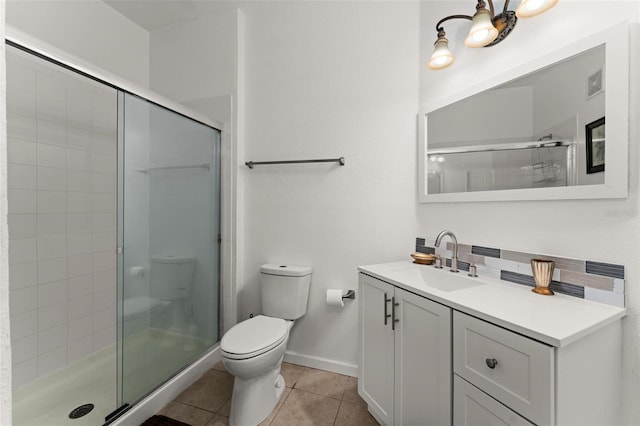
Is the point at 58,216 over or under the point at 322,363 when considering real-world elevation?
over

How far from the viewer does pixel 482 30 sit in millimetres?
1190

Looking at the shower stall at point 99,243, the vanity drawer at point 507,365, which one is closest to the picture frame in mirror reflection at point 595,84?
the vanity drawer at point 507,365

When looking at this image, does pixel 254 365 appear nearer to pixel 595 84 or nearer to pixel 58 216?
pixel 58 216

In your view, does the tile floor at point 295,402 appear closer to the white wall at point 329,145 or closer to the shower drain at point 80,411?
the white wall at point 329,145

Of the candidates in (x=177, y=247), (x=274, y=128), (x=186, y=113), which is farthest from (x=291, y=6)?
(x=177, y=247)

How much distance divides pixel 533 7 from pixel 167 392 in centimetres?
251

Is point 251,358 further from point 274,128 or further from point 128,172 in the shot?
point 274,128

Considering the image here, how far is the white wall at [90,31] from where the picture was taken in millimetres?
1622

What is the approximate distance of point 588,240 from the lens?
1.00 metres

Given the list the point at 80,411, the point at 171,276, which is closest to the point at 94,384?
the point at 80,411

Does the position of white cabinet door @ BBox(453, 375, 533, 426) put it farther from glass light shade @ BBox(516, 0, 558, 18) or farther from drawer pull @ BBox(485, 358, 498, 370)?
glass light shade @ BBox(516, 0, 558, 18)

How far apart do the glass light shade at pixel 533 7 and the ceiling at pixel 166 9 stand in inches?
A: 74.1

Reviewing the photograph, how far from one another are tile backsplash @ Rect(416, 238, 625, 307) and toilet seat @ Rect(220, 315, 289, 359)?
107cm

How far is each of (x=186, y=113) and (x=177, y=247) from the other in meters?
0.89
